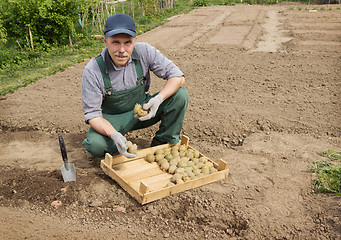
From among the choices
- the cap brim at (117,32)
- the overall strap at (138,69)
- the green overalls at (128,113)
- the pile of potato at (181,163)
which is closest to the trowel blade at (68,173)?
the green overalls at (128,113)

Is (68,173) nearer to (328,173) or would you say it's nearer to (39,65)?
(328,173)

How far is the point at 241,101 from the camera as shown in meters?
5.22

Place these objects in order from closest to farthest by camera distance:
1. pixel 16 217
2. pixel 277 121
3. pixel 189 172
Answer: pixel 16 217 → pixel 189 172 → pixel 277 121

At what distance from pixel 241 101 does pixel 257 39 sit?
4.57m

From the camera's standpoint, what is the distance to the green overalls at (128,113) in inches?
133

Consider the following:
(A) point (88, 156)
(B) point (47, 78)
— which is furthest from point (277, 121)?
(B) point (47, 78)

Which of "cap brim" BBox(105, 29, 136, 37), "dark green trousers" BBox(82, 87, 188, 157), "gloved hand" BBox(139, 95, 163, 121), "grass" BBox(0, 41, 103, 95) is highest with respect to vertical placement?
"cap brim" BBox(105, 29, 136, 37)

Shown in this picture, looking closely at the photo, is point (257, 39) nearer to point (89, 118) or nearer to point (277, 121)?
point (277, 121)

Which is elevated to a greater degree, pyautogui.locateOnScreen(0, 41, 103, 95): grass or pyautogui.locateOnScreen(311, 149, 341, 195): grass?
pyautogui.locateOnScreen(0, 41, 103, 95): grass

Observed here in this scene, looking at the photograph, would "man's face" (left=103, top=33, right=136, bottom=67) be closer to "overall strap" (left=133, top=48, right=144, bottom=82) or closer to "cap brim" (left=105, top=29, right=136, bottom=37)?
"cap brim" (left=105, top=29, right=136, bottom=37)

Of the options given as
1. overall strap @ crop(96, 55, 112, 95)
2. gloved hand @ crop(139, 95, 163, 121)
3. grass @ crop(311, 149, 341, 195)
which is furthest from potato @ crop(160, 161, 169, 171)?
grass @ crop(311, 149, 341, 195)

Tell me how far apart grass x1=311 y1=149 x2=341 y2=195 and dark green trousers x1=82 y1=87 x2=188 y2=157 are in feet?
4.69

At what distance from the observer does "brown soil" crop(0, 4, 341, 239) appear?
2.81 m

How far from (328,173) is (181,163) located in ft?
4.58
